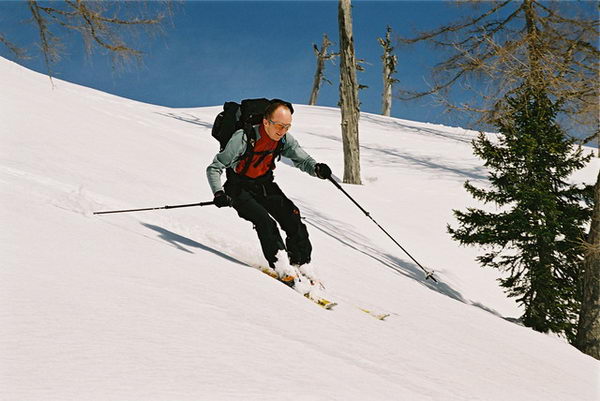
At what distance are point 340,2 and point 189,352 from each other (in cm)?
1201

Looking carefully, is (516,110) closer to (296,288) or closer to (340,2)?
(296,288)

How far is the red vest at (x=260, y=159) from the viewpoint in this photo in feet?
14.4

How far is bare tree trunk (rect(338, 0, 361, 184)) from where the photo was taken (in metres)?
12.6

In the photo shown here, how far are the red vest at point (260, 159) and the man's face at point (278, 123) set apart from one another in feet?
0.21

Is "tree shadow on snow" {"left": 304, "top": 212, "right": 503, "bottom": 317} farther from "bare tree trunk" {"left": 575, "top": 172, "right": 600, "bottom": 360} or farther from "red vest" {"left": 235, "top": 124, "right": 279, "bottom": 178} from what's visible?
"red vest" {"left": 235, "top": 124, "right": 279, "bottom": 178}

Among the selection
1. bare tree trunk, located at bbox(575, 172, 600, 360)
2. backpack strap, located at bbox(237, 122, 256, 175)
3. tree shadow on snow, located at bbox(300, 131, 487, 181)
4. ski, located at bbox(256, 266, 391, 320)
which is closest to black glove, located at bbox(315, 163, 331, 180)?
backpack strap, located at bbox(237, 122, 256, 175)

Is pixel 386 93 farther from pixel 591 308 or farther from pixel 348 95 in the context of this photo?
pixel 591 308

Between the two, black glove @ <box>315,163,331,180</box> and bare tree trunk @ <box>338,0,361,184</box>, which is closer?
black glove @ <box>315,163,331,180</box>

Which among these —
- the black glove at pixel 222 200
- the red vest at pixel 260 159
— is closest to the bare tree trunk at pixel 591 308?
→ the red vest at pixel 260 159

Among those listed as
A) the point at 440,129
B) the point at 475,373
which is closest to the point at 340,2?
the point at 475,373

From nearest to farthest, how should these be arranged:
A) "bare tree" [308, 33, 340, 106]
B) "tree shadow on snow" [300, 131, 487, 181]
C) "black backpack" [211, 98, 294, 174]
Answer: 1. "black backpack" [211, 98, 294, 174]
2. "tree shadow on snow" [300, 131, 487, 181]
3. "bare tree" [308, 33, 340, 106]

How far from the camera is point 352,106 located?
1289 cm

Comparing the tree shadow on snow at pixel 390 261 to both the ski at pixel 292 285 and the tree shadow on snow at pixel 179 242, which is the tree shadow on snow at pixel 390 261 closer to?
the ski at pixel 292 285

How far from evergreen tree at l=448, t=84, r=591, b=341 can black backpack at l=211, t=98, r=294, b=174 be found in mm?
5159
